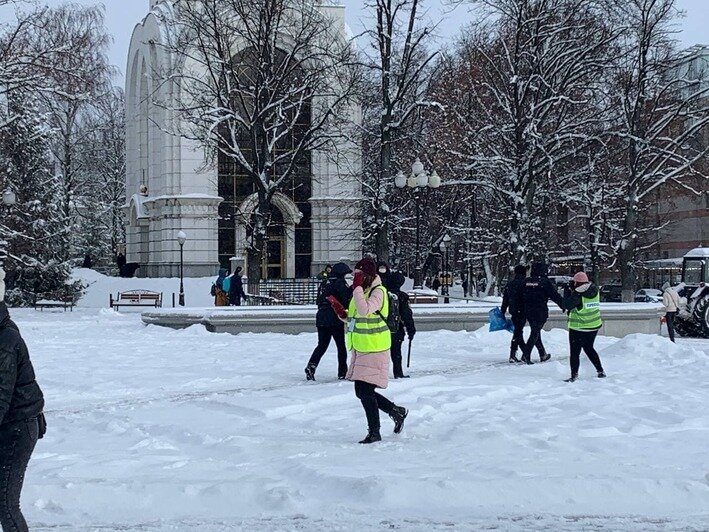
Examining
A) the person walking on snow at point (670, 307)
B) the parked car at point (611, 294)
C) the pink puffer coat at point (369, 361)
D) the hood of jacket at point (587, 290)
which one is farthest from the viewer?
the parked car at point (611, 294)

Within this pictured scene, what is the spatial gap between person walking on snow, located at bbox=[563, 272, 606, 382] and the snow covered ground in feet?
1.35

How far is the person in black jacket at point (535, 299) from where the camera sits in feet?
56.0

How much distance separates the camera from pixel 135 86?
58.5 m

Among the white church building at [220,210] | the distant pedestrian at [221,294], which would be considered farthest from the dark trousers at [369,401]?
the white church building at [220,210]

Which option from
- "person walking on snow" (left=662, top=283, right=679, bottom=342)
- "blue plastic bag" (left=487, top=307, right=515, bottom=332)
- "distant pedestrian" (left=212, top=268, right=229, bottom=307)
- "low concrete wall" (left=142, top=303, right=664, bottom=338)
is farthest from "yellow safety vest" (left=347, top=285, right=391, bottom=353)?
"distant pedestrian" (left=212, top=268, right=229, bottom=307)

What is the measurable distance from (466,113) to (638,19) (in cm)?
679

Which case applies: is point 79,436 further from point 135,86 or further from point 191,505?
point 135,86

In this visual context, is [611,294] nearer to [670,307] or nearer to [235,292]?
[670,307]

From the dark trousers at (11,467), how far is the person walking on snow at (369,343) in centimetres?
436

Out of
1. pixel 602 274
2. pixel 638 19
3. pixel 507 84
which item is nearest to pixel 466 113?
pixel 507 84

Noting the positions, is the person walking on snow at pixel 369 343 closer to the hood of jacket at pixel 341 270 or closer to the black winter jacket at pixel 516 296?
the hood of jacket at pixel 341 270

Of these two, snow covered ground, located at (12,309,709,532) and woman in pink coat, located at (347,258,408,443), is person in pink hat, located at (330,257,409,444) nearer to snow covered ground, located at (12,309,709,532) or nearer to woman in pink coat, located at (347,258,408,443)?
woman in pink coat, located at (347,258,408,443)

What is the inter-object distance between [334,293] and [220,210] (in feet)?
129

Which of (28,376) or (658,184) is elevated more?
(658,184)
